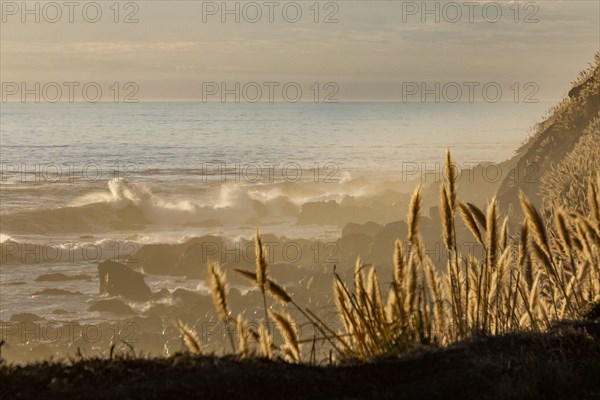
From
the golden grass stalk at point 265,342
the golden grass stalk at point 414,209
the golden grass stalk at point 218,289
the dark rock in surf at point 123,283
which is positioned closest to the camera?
the golden grass stalk at point 218,289

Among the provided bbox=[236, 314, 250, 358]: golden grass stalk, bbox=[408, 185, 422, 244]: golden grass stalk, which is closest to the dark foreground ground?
bbox=[236, 314, 250, 358]: golden grass stalk

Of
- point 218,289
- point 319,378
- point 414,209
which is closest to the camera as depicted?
point 319,378

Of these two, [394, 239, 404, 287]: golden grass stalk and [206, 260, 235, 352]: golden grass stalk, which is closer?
[206, 260, 235, 352]: golden grass stalk

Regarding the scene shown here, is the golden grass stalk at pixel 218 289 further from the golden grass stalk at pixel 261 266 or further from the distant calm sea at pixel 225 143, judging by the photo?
the distant calm sea at pixel 225 143

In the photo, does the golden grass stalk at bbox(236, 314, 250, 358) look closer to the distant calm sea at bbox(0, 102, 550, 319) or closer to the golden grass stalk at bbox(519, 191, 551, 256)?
Answer: the golden grass stalk at bbox(519, 191, 551, 256)

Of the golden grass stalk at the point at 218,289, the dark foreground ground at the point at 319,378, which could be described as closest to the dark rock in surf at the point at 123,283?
the golden grass stalk at the point at 218,289

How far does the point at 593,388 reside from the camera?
221 inches


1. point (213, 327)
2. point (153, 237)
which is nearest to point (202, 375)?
point (213, 327)

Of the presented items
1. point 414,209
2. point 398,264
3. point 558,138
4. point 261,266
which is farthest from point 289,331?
point 558,138

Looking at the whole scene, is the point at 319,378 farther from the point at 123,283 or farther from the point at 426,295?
the point at 123,283

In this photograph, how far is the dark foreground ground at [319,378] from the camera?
509cm

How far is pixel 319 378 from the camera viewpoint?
5410mm

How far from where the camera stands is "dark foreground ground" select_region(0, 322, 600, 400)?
5.09 metres

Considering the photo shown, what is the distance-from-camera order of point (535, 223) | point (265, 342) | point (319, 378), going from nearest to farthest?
point (319, 378) < point (265, 342) < point (535, 223)
